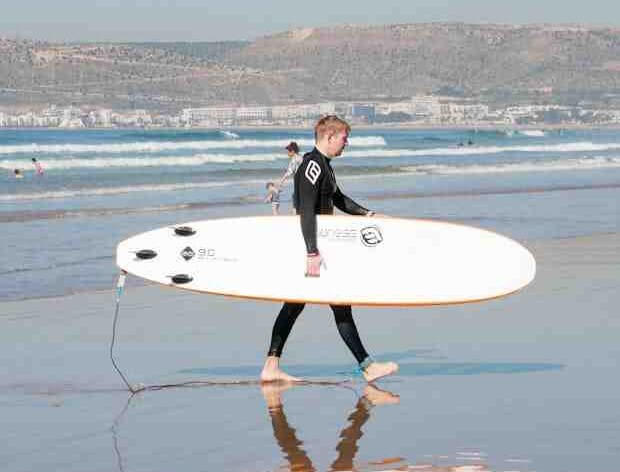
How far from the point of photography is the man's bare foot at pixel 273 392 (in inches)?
258

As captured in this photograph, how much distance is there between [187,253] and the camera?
755 cm

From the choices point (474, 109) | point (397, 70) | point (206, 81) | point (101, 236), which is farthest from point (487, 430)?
point (397, 70)

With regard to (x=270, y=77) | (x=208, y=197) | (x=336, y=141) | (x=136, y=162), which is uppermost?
(x=336, y=141)

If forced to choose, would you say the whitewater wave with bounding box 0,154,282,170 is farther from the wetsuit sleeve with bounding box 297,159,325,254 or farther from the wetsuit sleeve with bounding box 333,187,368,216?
the wetsuit sleeve with bounding box 297,159,325,254

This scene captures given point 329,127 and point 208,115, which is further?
point 208,115

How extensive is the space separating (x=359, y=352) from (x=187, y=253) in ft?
3.95

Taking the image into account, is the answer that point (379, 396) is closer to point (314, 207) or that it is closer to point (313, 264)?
point (313, 264)

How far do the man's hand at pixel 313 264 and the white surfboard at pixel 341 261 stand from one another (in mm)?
98

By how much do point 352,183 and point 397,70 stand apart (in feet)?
545

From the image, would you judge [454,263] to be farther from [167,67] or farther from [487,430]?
[167,67]

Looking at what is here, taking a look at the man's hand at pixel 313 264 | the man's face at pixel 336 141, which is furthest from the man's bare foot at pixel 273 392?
the man's face at pixel 336 141

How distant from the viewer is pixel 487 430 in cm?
582

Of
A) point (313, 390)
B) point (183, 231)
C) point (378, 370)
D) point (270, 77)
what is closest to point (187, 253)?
point (183, 231)

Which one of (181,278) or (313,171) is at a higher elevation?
(313,171)
